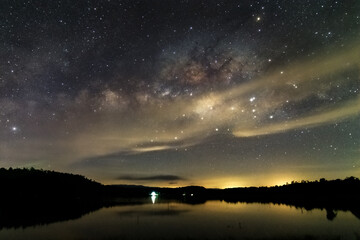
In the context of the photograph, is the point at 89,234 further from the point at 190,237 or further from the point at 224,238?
the point at 224,238


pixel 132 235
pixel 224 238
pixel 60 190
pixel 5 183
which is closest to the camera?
pixel 224 238

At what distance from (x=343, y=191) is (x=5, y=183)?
11659 cm

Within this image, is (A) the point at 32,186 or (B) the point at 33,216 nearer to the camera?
(B) the point at 33,216

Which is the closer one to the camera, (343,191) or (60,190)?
(343,191)

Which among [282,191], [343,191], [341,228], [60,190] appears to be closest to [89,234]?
[341,228]

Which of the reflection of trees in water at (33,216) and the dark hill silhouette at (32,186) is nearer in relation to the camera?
the reflection of trees in water at (33,216)

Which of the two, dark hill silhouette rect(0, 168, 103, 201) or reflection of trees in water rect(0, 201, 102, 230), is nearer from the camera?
reflection of trees in water rect(0, 201, 102, 230)

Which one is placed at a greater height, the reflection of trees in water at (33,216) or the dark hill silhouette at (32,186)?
the dark hill silhouette at (32,186)

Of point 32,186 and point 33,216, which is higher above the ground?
point 32,186

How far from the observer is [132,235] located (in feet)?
112

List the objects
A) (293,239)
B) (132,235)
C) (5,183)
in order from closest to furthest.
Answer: (293,239) → (132,235) → (5,183)

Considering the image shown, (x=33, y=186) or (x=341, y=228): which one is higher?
(x=33, y=186)

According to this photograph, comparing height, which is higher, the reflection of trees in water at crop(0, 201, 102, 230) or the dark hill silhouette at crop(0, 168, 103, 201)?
the dark hill silhouette at crop(0, 168, 103, 201)

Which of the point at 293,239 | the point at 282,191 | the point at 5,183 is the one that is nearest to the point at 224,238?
the point at 293,239
